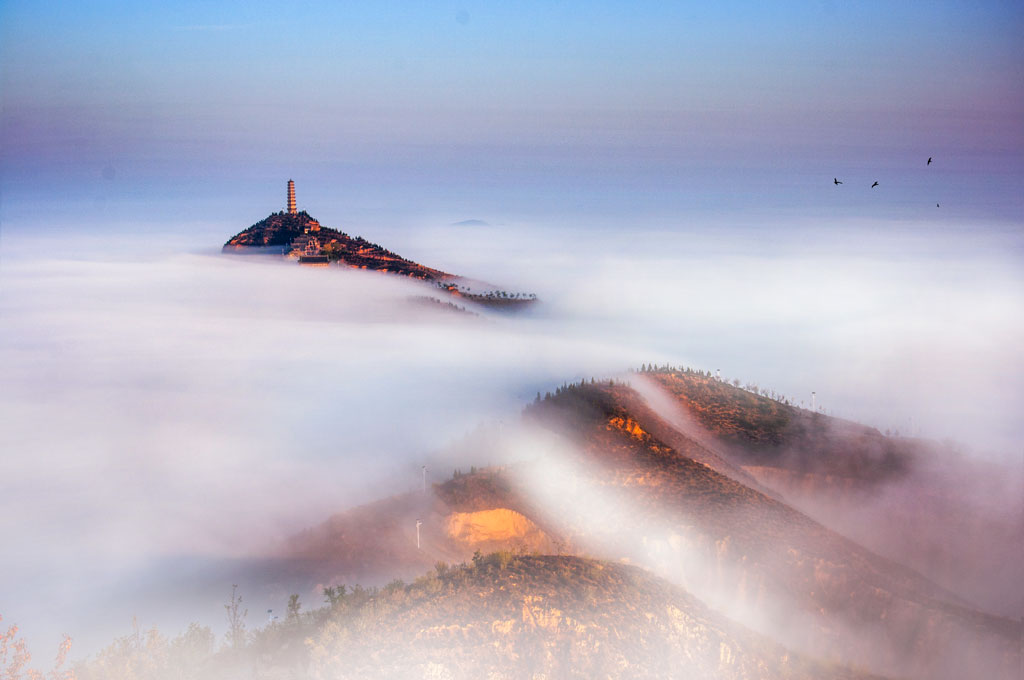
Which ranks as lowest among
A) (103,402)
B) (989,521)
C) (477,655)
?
(103,402)

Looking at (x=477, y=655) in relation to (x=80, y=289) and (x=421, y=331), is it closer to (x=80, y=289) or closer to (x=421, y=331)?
(x=421, y=331)

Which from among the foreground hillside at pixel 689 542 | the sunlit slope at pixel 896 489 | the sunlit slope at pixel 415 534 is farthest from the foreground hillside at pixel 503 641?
the sunlit slope at pixel 896 489

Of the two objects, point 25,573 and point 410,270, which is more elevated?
point 410,270

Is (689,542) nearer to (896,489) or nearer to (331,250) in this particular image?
(896,489)

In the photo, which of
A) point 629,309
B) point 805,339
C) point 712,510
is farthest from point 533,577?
point 629,309

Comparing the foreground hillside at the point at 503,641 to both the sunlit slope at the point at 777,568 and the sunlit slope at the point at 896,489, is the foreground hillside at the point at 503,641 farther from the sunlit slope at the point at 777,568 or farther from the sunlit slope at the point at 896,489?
the sunlit slope at the point at 896,489

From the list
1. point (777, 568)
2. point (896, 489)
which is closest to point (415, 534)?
point (777, 568)
